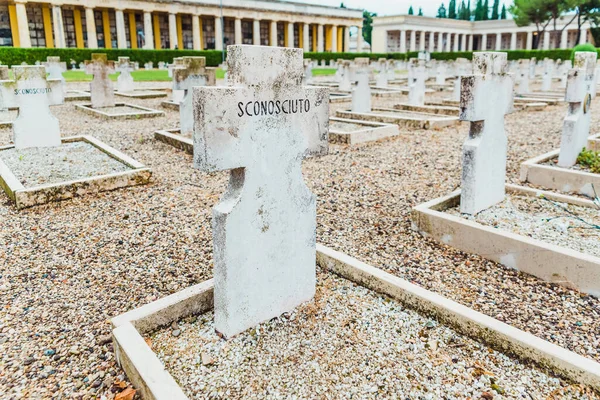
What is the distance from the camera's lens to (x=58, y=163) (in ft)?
22.1

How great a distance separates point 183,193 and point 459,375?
13.2 feet

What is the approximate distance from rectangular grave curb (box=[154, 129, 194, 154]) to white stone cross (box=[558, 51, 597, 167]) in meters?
5.18

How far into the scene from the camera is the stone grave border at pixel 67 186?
5.12 metres

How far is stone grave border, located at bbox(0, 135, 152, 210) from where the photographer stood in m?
5.12

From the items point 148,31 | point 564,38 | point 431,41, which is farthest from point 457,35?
point 148,31

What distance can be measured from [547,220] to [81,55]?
1128 inches

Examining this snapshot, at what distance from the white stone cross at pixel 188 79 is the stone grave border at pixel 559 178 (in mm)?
6063

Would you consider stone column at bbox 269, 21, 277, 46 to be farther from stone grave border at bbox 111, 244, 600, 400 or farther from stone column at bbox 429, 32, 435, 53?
stone grave border at bbox 111, 244, 600, 400

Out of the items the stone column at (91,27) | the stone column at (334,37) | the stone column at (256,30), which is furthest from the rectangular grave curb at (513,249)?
the stone column at (334,37)

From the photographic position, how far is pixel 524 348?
2531mm

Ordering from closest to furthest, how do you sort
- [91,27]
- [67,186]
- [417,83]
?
[67,186]
[417,83]
[91,27]

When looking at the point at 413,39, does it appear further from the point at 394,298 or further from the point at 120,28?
the point at 394,298

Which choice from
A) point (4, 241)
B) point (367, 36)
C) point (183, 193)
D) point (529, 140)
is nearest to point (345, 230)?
point (183, 193)

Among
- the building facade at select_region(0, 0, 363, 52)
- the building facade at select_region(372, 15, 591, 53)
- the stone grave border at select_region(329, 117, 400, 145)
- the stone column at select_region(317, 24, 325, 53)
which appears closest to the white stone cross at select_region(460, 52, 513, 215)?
the stone grave border at select_region(329, 117, 400, 145)
